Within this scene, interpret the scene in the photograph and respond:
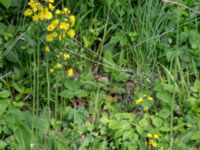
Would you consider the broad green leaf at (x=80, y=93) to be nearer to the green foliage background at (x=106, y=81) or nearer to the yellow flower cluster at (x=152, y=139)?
the green foliage background at (x=106, y=81)

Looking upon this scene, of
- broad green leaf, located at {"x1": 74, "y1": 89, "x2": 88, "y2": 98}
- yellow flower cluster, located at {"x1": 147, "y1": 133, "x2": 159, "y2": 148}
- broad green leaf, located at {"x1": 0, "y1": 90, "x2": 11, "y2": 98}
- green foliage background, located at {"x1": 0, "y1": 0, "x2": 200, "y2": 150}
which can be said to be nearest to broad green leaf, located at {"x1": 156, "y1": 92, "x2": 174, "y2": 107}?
green foliage background, located at {"x1": 0, "y1": 0, "x2": 200, "y2": 150}

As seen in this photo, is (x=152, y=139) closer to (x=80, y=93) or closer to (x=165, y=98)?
(x=165, y=98)

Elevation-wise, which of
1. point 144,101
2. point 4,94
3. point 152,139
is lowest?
point 152,139

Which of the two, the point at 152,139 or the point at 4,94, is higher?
the point at 4,94

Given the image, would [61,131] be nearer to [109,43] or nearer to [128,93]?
[128,93]

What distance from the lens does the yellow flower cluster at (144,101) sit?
2.74 m

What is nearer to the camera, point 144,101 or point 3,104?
point 3,104

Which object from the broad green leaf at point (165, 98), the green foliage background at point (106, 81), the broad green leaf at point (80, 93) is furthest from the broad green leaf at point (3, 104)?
the broad green leaf at point (165, 98)

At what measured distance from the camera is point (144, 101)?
2842 mm

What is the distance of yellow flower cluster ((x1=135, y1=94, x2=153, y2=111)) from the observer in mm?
2740

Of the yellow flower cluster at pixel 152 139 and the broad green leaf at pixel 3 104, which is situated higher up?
the broad green leaf at pixel 3 104

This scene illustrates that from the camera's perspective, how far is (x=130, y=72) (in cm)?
314

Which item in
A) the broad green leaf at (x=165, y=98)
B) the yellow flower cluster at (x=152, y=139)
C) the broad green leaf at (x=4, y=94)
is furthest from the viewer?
the broad green leaf at (x=165, y=98)

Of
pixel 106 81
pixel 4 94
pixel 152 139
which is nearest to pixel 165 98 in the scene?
pixel 152 139
